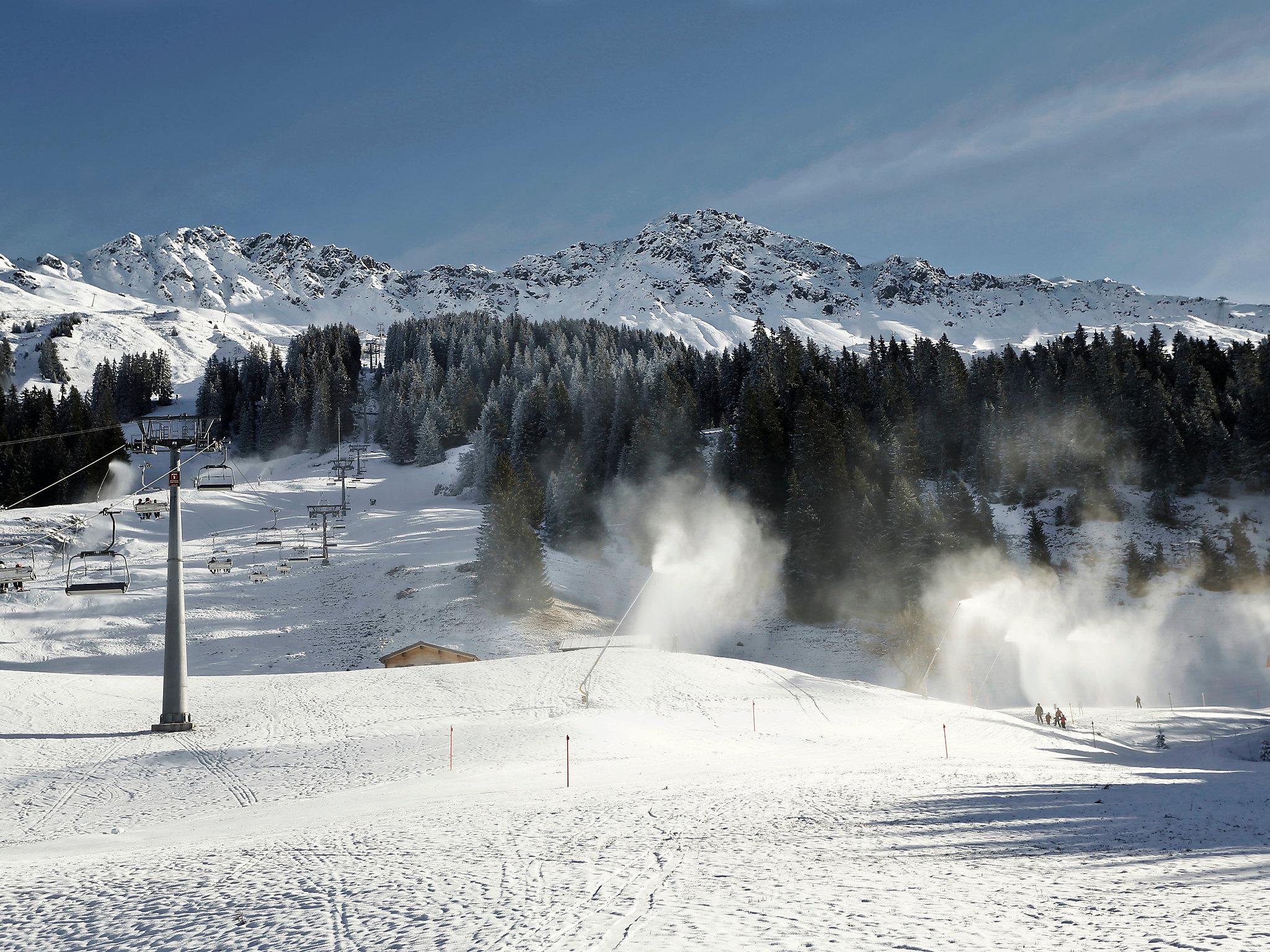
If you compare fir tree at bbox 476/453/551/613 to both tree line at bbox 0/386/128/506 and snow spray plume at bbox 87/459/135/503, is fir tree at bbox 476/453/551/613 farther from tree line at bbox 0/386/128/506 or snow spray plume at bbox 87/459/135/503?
snow spray plume at bbox 87/459/135/503

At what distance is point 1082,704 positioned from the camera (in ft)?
185

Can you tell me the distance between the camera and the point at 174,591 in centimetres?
2706

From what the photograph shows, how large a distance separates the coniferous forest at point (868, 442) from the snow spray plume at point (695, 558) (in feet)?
7.59

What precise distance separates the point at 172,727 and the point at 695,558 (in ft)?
183

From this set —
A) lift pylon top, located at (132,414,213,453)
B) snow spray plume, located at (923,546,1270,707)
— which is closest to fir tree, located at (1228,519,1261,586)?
snow spray plume, located at (923,546,1270,707)

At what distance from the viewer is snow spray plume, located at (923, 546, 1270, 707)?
5728 centimetres

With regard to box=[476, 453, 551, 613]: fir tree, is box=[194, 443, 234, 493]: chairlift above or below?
above

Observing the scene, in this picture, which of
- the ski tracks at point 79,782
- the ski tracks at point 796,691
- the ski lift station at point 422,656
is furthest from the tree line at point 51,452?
the ski tracks at point 796,691

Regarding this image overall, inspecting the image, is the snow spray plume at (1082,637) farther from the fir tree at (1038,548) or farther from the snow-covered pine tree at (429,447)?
the snow-covered pine tree at (429,447)

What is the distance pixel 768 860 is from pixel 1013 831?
189 inches

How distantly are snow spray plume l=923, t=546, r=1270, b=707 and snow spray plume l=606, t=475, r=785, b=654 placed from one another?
16324 millimetres

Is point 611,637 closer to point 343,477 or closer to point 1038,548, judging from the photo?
point 343,477

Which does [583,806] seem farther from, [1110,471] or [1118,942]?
[1110,471]

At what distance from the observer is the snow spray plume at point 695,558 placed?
6775 cm
